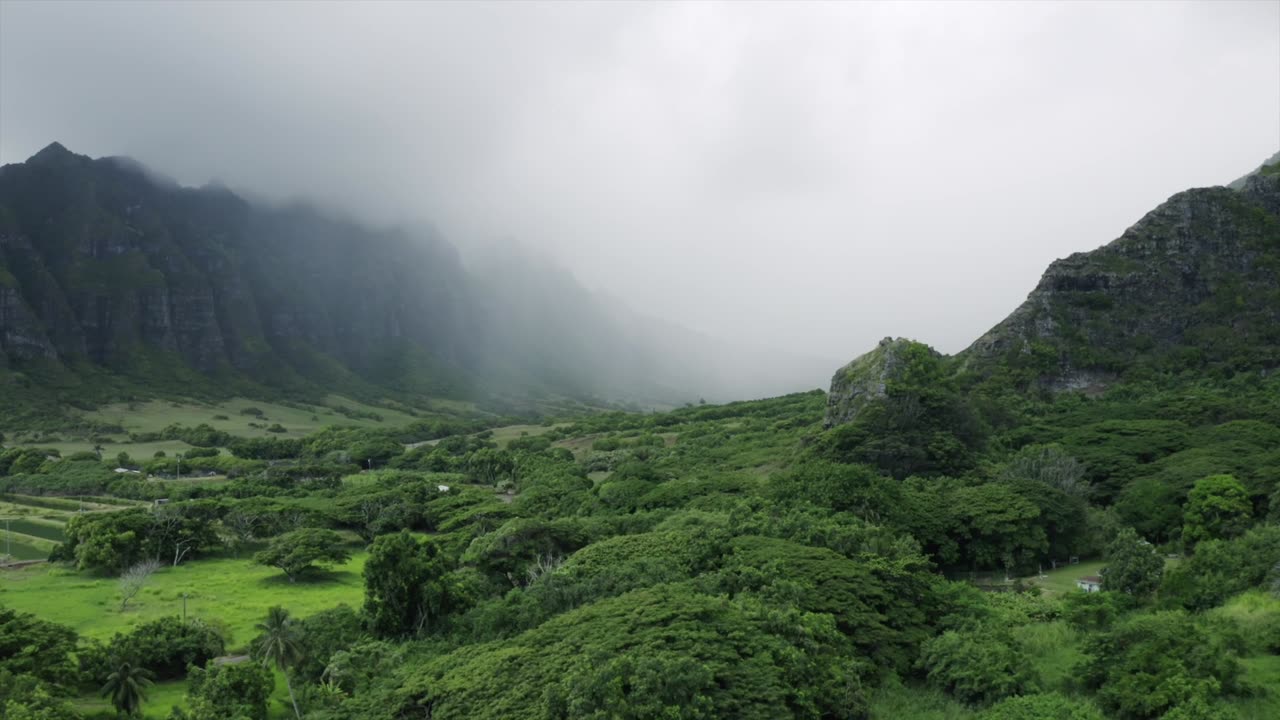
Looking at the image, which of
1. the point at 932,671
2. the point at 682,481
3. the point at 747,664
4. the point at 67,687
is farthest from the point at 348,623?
the point at 682,481

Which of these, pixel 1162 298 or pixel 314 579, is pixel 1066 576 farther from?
pixel 1162 298

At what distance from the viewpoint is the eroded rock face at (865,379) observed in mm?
77688

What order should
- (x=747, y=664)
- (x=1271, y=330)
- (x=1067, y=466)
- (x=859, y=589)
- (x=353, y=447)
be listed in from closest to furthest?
(x=747, y=664) < (x=859, y=589) < (x=1067, y=466) < (x=1271, y=330) < (x=353, y=447)

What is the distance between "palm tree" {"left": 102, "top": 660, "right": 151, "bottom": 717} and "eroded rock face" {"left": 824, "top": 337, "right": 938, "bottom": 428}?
6232 centimetres

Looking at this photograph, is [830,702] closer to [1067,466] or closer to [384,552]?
[384,552]

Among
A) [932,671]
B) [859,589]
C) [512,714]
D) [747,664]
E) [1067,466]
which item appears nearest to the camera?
[512,714]

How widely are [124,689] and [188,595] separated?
21.1 meters

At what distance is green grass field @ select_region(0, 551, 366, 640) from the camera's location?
44.6 m

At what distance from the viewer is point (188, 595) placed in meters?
50.0

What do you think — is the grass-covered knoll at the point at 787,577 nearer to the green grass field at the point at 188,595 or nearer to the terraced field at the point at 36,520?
the green grass field at the point at 188,595

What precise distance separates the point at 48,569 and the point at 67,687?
3337 cm

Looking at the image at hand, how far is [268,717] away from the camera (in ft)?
99.9

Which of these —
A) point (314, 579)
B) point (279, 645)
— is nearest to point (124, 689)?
point (279, 645)

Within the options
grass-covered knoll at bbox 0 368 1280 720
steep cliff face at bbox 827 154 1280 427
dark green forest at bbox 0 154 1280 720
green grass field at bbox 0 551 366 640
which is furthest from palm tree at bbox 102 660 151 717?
steep cliff face at bbox 827 154 1280 427
